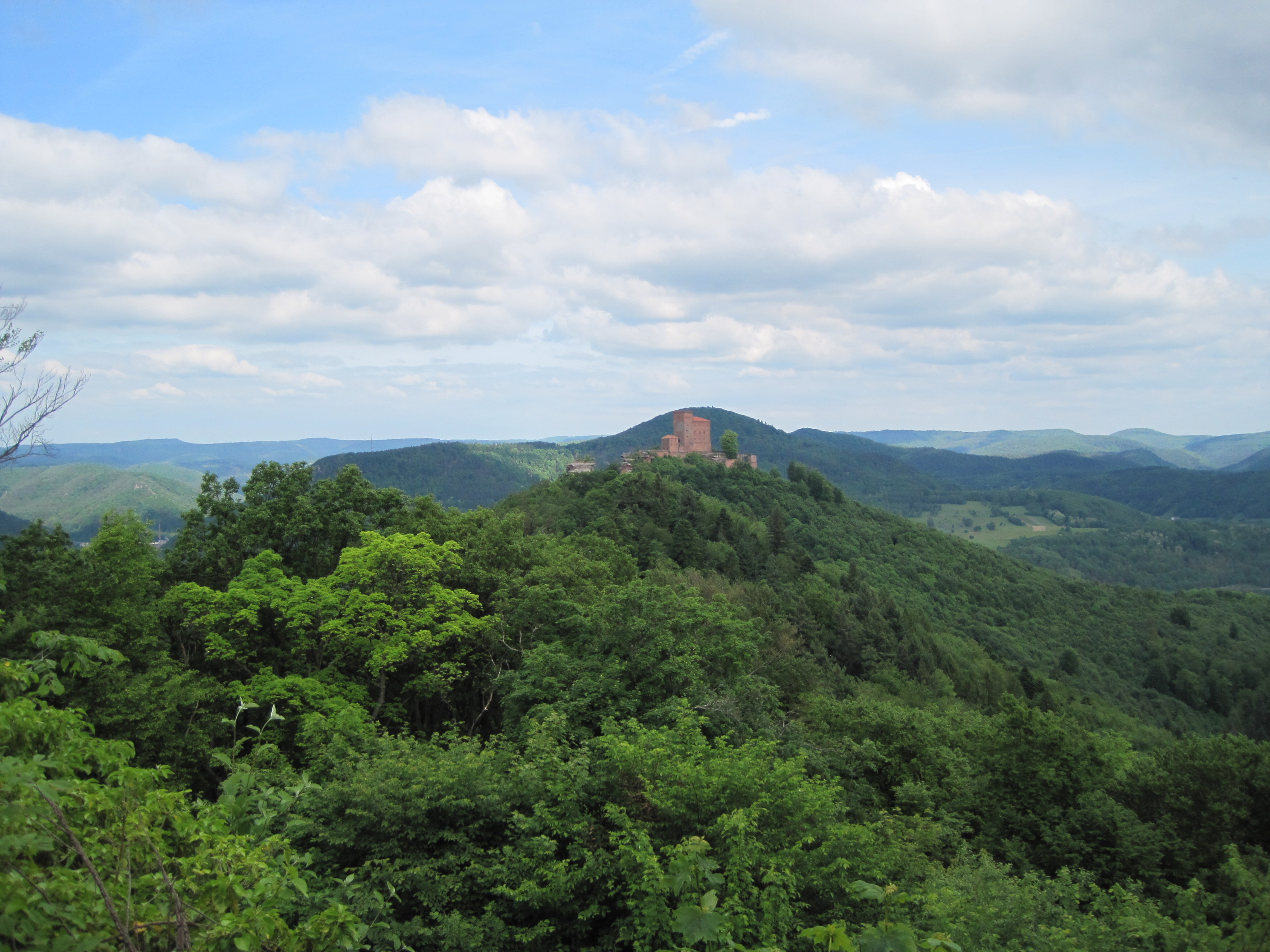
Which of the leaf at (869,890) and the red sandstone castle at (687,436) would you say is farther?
the red sandstone castle at (687,436)

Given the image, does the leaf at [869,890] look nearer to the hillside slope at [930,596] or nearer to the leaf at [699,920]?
the leaf at [699,920]

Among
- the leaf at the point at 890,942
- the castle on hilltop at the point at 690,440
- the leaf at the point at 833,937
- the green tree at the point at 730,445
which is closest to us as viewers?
the leaf at the point at 890,942

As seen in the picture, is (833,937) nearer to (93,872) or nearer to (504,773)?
(93,872)

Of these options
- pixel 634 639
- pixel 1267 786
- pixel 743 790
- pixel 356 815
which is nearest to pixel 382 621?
pixel 634 639

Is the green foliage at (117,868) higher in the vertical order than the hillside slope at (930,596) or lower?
higher

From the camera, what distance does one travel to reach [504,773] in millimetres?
14078

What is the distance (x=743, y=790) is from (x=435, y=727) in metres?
14.9

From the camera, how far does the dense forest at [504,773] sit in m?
5.32

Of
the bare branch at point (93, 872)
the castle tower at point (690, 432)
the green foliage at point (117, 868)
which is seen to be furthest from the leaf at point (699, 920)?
the castle tower at point (690, 432)

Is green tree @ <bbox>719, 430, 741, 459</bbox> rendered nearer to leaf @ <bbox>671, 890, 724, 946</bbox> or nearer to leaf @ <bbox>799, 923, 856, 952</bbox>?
leaf @ <bbox>671, 890, 724, 946</bbox>

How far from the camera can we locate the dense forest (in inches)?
209

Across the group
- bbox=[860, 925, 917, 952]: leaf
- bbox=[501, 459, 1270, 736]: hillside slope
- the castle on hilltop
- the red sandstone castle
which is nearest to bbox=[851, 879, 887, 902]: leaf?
bbox=[860, 925, 917, 952]: leaf

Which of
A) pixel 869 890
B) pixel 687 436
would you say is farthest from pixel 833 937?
pixel 687 436

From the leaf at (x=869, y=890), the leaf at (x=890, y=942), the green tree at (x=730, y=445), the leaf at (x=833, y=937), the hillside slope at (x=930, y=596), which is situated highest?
the green tree at (x=730, y=445)
